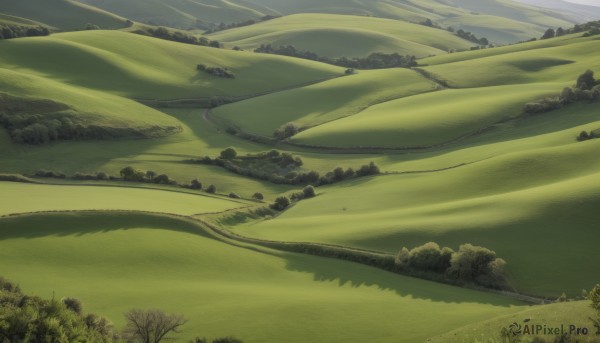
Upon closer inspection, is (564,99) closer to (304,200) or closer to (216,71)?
(304,200)

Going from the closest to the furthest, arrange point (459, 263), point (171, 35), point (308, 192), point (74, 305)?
point (74, 305)
point (459, 263)
point (308, 192)
point (171, 35)

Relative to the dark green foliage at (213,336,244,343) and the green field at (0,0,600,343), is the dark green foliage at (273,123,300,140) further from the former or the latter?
the dark green foliage at (213,336,244,343)

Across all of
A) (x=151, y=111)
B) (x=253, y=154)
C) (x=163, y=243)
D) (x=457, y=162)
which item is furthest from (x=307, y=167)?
(x=163, y=243)

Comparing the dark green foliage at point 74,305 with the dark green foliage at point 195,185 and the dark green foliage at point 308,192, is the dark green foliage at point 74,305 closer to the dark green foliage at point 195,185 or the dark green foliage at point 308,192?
the dark green foliage at point 195,185

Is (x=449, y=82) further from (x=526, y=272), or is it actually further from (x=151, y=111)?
(x=526, y=272)

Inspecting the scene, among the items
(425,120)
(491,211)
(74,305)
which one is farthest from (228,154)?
(74,305)
